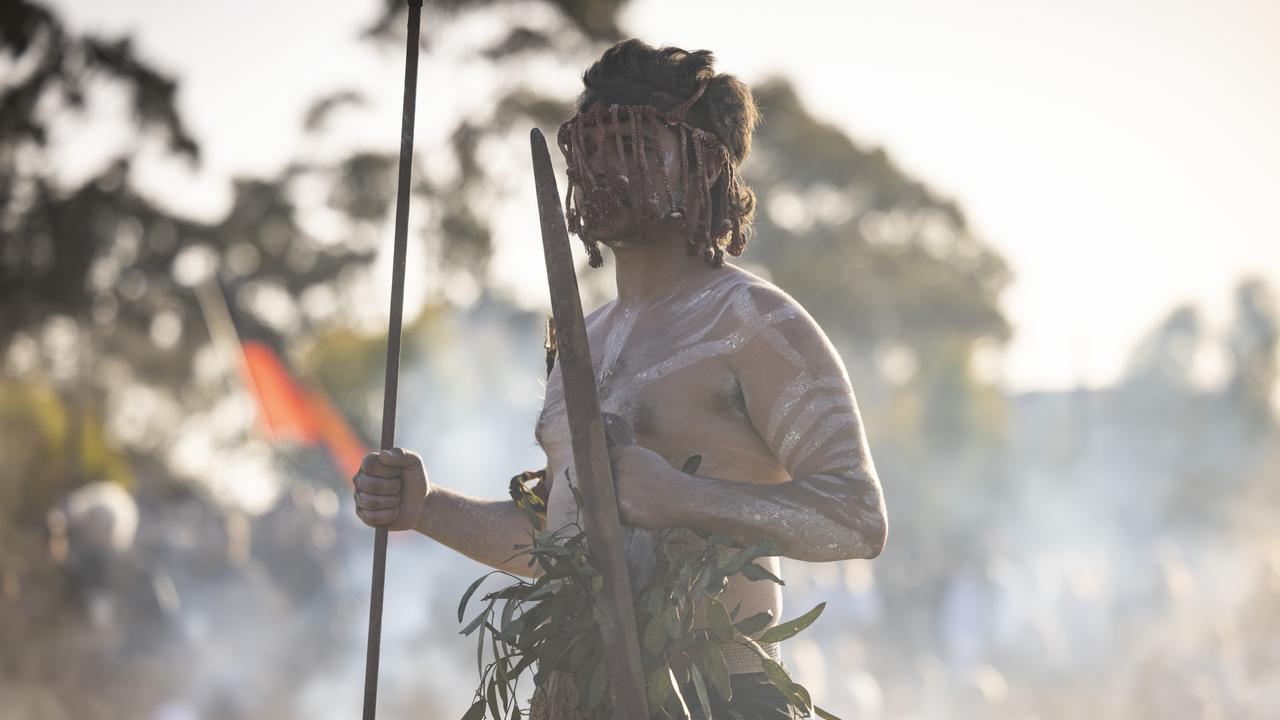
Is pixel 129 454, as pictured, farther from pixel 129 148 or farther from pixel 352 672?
pixel 352 672

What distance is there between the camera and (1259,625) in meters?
16.8

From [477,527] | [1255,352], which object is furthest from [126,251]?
[1255,352]

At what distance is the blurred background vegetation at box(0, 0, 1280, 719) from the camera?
1331cm

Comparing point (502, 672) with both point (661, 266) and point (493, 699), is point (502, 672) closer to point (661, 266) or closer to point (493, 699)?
point (493, 699)

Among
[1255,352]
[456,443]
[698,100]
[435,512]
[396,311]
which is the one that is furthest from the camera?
[1255,352]

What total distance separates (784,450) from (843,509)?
195 mm

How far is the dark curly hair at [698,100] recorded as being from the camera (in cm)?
317

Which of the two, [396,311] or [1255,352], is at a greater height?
[1255,352]

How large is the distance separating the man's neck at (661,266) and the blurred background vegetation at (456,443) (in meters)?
7.69

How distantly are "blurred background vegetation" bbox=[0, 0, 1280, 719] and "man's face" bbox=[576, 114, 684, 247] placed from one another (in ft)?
26.0

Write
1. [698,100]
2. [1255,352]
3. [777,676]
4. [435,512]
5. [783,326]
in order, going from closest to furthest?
[777,676] < [783,326] < [698,100] < [435,512] < [1255,352]

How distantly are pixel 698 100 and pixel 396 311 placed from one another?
794 mm

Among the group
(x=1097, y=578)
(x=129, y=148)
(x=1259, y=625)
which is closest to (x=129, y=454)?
(x=129, y=148)

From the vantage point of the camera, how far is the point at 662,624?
2713 mm
